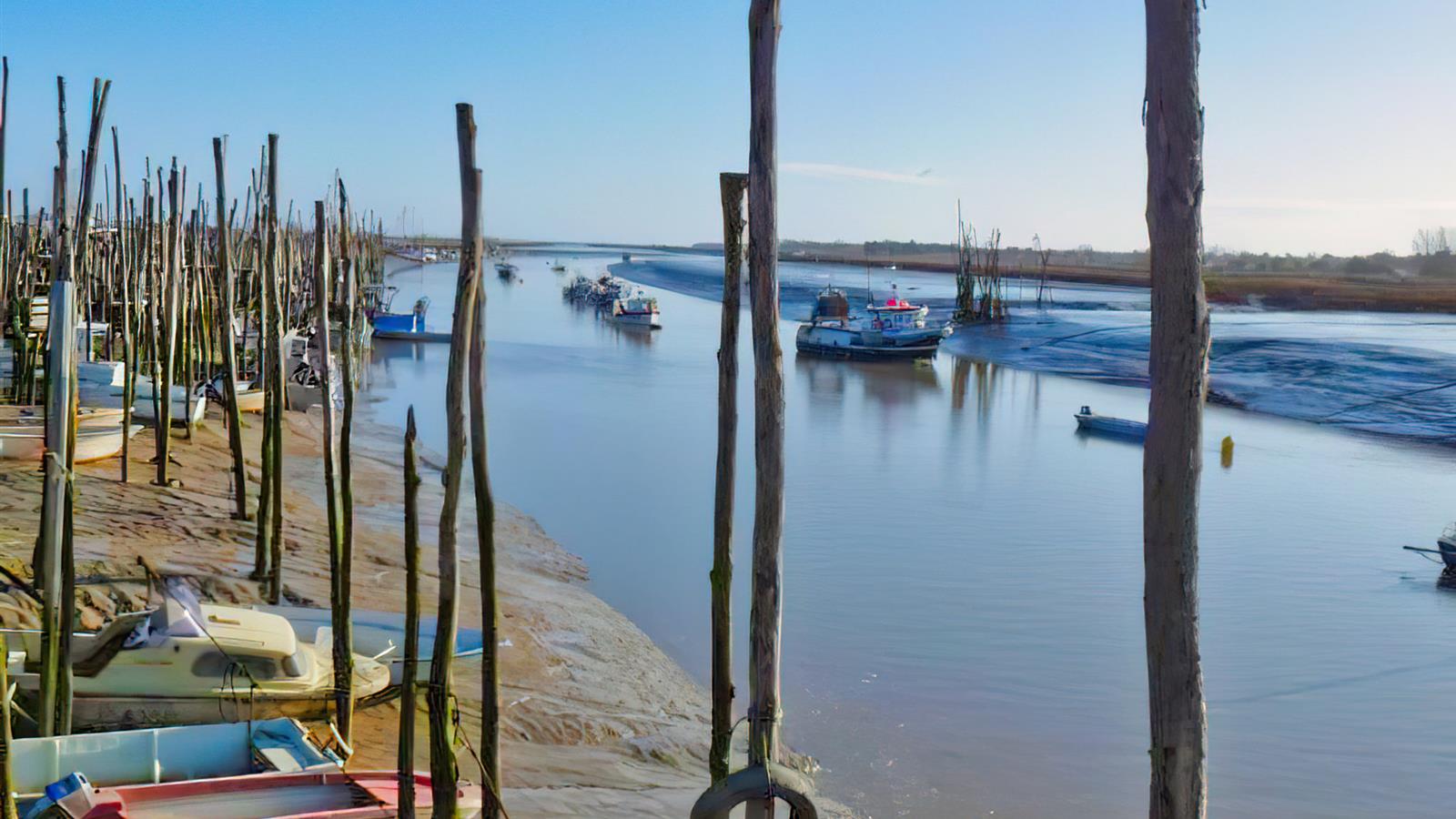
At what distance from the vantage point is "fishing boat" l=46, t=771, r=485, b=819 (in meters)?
6.21

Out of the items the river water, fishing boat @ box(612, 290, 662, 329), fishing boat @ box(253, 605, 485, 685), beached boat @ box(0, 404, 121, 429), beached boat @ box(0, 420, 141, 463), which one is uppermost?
fishing boat @ box(612, 290, 662, 329)

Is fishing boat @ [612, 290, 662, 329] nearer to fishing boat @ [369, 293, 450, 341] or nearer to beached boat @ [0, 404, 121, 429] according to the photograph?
fishing boat @ [369, 293, 450, 341]

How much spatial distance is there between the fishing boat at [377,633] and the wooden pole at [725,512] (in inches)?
136

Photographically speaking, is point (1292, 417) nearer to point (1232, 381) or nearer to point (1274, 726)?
point (1232, 381)

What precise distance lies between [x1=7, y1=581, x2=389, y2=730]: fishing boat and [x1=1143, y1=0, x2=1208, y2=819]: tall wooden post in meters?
5.68

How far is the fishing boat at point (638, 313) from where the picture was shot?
2085 inches

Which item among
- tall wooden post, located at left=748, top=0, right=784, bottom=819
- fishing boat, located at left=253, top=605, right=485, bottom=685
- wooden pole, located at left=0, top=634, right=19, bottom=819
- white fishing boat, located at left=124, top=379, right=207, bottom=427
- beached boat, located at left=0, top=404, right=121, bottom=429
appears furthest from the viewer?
white fishing boat, located at left=124, top=379, right=207, bottom=427

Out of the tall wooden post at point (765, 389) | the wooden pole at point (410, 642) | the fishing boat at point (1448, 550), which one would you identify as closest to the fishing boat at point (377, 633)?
the wooden pole at point (410, 642)

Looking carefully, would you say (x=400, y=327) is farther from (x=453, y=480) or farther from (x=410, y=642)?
(x=453, y=480)

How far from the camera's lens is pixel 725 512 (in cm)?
618

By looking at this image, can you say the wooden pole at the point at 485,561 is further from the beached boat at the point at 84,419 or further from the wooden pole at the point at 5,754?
the beached boat at the point at 84,419

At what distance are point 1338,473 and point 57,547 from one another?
71.1 feet

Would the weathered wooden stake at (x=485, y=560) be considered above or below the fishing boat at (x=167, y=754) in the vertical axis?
above

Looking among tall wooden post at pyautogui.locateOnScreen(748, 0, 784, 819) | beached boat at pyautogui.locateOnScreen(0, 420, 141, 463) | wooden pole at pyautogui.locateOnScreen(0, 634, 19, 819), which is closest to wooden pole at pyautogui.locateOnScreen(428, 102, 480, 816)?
tall wooden post at pyautogui.locateOnScreen(748, 0, 784, 819)
